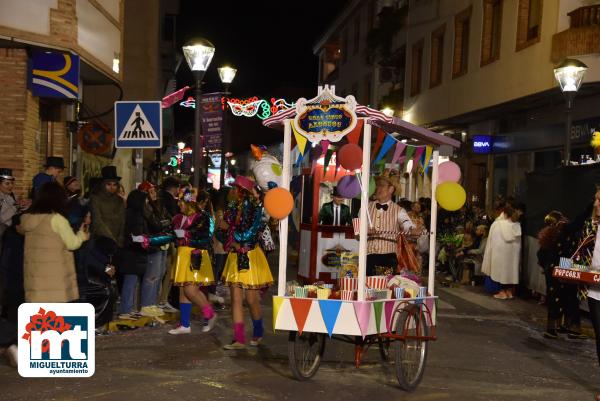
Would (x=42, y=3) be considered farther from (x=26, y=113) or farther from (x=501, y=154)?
(x=501, y=154)

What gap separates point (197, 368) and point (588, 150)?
43.5ft

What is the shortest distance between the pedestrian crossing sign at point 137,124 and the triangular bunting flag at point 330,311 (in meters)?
5.08

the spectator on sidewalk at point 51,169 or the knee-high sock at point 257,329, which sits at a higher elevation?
the spectator on sidewalk at point 51,169

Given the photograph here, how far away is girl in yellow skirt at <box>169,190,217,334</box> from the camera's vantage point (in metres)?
9.13

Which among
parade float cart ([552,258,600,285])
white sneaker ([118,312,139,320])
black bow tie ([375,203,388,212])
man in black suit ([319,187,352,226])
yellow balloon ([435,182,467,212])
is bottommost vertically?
white sneaker ([118,312,139,320])

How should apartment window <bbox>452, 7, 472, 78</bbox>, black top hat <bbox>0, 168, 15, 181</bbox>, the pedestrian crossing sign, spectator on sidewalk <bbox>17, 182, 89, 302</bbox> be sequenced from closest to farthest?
spectator on sidewalk <bbox>17, 182, 89, 302</bbox> → black top hat <bbox>0, 168, 15, 181</bbox> → the pedestrian crossing sign → apartment window <bbox>452, 7, 472, 78</bbox>

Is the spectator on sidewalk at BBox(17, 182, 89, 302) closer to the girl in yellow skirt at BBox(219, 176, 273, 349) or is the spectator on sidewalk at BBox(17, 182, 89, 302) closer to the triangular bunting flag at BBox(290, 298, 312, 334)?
the girl in yellow skirt at BBox(219, 176, 273, 349)

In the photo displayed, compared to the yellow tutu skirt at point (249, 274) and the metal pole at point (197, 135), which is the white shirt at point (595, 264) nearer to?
the yellow tutu skirt at point (249, 274)

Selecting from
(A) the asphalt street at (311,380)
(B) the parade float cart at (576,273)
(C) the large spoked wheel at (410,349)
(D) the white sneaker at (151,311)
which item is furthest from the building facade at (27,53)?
(B) the parade float cart at (576,273)

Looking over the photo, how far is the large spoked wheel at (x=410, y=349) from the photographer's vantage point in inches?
273

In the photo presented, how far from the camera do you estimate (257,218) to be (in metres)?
8.43

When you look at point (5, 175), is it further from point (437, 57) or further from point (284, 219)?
point (437, 57)

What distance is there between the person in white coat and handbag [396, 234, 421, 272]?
6.37 meters

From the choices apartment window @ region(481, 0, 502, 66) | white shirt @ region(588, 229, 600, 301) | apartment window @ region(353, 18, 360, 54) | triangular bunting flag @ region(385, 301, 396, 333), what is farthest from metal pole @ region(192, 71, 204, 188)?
apartment window @ region(353, 18, 360, 54)
